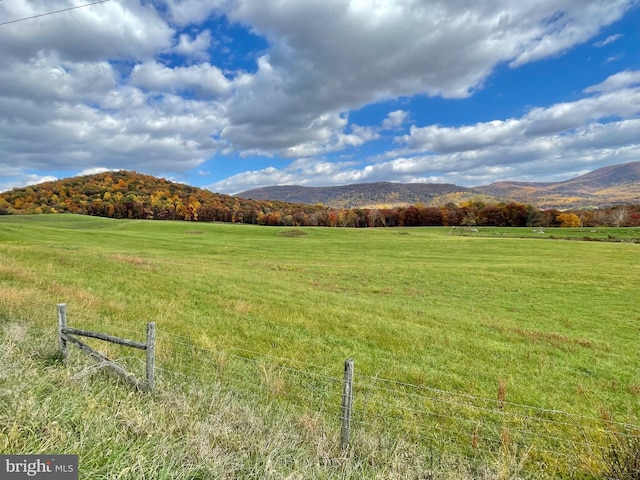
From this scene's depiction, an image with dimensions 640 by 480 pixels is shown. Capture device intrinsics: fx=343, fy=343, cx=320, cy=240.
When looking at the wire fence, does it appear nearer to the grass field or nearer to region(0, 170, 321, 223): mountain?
the grass field

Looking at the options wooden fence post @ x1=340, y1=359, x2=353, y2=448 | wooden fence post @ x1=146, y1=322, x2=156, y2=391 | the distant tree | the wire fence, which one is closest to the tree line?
the distant tree

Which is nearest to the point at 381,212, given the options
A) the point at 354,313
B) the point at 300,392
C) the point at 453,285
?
the point at 453,285

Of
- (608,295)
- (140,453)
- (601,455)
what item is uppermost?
(140,453)

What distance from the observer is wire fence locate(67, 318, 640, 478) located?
6.69 m

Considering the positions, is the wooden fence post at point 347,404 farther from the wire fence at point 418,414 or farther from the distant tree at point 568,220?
the distant tree at point 568,220

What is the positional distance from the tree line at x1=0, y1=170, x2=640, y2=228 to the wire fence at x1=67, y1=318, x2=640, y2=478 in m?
112

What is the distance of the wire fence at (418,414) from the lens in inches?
263

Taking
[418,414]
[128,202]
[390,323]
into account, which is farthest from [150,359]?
[128,202]

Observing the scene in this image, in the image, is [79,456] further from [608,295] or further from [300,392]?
[608,295]

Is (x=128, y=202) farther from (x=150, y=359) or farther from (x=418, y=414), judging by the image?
(x=418, y=414)

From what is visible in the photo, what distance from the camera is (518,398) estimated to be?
9.56 metres

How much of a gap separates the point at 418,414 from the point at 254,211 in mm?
129057

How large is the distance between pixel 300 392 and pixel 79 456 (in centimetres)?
518

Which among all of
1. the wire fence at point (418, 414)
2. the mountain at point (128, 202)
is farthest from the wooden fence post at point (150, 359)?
the mountain at point (128, 202)
